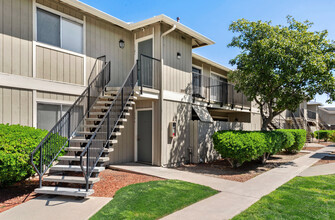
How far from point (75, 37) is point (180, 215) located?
23.0 ft

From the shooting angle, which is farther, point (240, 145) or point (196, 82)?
point (196, 82)

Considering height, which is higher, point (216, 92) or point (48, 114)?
point (216, 92)

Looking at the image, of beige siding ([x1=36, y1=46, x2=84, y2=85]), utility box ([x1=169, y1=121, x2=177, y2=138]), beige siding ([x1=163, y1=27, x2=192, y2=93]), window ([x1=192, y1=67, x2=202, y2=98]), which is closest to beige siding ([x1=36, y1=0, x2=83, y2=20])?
beige siding ([x1=36, y1=46, x2=84, y2=85])

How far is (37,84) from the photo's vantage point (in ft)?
23.8

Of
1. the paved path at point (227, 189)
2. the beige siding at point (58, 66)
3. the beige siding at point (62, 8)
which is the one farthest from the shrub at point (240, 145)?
the beige siding at point (62, 8)

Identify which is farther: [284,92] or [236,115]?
[236,115]

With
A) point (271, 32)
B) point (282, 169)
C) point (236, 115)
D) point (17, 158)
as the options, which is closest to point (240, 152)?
point (282, 169)

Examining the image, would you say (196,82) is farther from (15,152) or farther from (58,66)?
(15,152)

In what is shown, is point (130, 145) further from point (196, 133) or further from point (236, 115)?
point (236, 115)

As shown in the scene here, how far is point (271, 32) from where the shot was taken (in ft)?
33.2

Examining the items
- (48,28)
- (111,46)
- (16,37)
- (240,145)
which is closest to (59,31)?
(48,28)

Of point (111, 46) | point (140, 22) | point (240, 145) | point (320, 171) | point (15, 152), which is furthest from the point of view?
point (111, 46)

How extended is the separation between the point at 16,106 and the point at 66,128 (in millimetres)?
1587

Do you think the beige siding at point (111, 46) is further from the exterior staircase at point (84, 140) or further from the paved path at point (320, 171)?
the paved path at point (320, 171)
